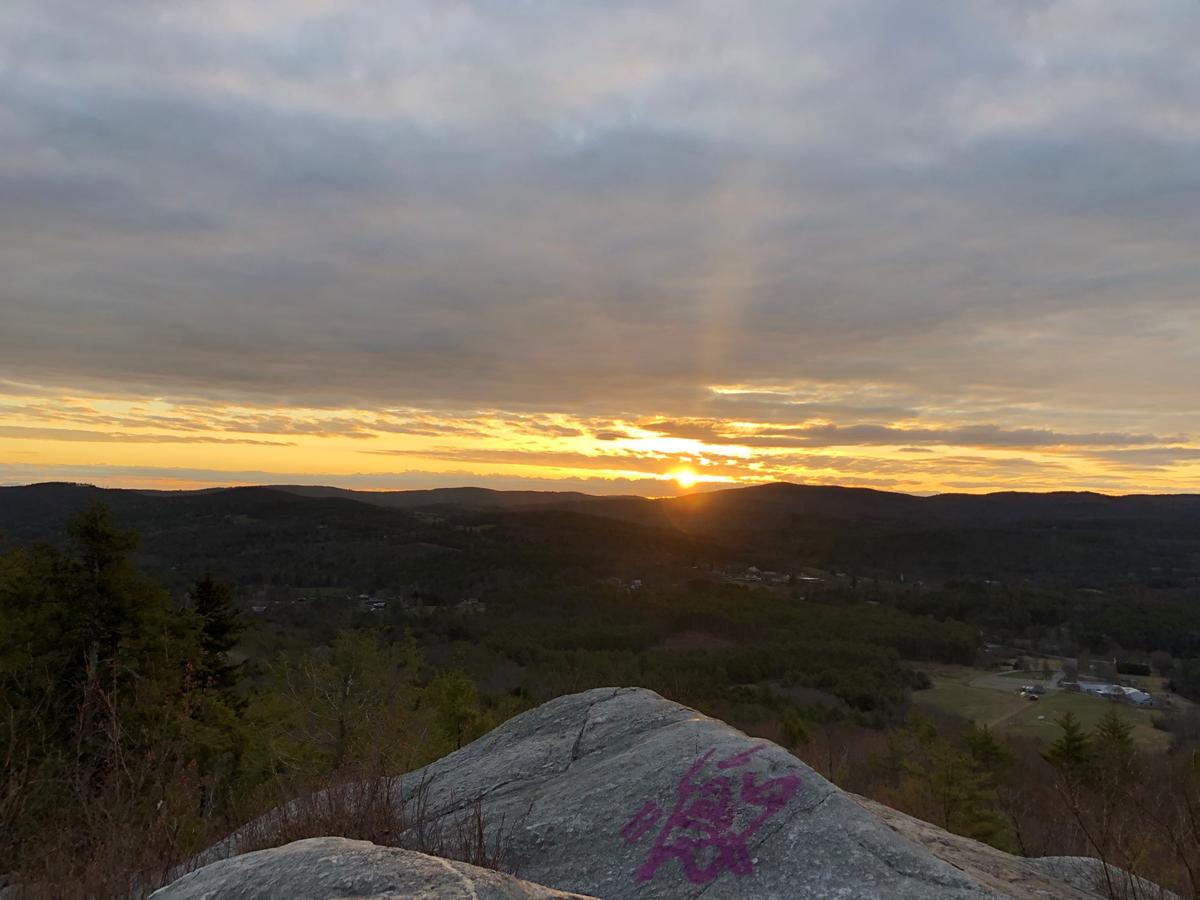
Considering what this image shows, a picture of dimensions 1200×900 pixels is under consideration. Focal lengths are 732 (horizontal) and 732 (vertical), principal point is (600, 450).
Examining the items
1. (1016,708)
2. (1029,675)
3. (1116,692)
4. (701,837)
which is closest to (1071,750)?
(1016,708)

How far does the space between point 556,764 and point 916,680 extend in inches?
4100

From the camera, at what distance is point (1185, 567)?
154 metres

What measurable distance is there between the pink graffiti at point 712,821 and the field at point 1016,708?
74.6 m

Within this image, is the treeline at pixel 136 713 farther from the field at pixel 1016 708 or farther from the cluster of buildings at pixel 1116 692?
the cluster of buildings at pixel 1116 692

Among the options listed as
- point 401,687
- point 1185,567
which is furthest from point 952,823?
point 1185,567

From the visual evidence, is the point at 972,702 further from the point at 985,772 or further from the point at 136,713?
the point at 136,713

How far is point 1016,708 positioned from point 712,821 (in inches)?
3680

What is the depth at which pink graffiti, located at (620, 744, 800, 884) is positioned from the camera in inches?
235

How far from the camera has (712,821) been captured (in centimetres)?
635

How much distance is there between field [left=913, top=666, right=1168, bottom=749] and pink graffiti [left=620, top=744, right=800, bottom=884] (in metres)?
74.6

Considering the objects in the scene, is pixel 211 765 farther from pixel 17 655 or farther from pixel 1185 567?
pixel 1185 567

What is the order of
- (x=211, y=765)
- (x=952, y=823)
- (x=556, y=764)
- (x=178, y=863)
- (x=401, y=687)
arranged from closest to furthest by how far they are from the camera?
(x=178, y=863), (x=556, y=764), (x=211, y=765), (x=401, y=687), (x=952, y=823)

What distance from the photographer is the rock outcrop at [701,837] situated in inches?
217

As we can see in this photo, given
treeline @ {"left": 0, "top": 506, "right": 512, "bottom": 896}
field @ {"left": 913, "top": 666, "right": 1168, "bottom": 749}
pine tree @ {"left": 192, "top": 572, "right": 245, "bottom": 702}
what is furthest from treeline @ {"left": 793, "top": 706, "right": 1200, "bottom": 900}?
pine tree @ {"left": 192, "top": 572, "right": 245, "bottom": 702}
